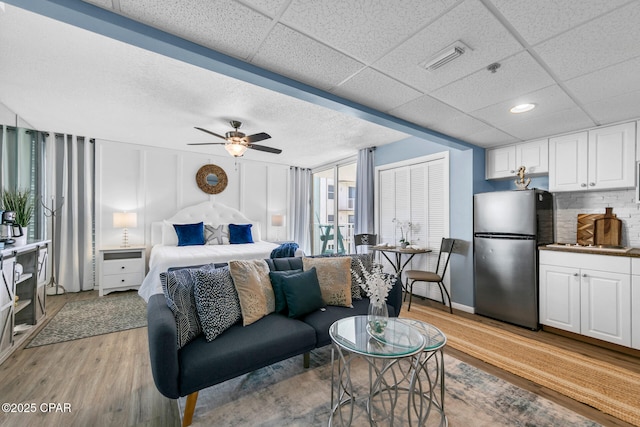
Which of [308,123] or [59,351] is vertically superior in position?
[308,123]

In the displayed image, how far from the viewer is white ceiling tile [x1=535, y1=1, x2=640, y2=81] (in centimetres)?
145

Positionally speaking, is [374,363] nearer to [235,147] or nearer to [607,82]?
[607,82]

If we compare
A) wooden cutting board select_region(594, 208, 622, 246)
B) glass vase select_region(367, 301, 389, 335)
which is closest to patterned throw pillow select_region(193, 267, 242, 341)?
glass vase select_region(367, 301, 389, 335)

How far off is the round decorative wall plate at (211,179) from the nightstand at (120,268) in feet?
5.57

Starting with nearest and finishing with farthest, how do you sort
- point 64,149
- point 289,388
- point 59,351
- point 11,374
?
point 289,388 < point 11,374 < point 59,351 < point 64,149

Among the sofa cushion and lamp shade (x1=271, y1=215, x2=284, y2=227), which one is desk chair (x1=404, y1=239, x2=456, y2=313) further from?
lamp shade (x1=271, y1=215, x2=284, y2=227)

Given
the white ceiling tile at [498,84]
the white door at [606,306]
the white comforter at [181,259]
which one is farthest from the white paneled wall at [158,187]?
the white door at [606,306]

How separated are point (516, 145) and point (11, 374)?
5.79 metres

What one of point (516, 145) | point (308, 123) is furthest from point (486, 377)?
point (308, 123)

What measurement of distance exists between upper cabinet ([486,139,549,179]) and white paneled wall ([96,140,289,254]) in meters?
4.51

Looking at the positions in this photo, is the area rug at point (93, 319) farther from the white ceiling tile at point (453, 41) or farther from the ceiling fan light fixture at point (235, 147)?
the white ceiling tile at point (453, 41)

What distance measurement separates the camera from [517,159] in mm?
3633

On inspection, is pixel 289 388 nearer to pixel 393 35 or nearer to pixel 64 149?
pixel 393 35

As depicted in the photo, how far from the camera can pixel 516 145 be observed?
12.0ft
